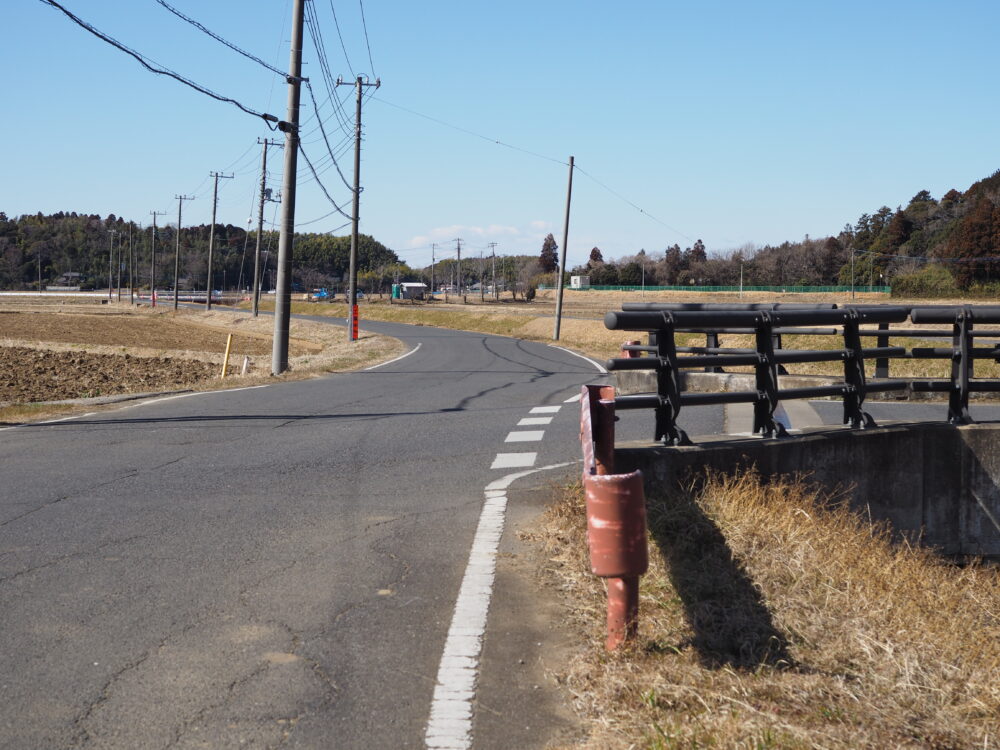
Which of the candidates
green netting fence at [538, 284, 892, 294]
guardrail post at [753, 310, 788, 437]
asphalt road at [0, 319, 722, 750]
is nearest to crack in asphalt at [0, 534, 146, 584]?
asphalt road at [0, 319, 722, 750]

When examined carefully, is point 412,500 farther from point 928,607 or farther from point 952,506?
point 952,506

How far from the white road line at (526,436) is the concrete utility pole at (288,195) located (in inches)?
452

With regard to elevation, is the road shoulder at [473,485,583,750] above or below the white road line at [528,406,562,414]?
below

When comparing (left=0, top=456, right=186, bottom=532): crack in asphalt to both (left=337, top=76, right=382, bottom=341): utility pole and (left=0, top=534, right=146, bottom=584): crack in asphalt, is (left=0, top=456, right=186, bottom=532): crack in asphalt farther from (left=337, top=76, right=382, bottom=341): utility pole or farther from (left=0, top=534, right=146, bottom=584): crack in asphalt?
(left=337, top=76, right=382, bottom=341): utility pole

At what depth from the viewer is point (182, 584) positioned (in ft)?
18.3

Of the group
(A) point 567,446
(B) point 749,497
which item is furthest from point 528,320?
(B) point 749,497

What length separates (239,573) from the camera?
5797mm

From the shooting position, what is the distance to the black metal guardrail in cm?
694

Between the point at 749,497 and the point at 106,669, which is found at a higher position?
the point at 749,497

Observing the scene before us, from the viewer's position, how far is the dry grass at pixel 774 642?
355cm

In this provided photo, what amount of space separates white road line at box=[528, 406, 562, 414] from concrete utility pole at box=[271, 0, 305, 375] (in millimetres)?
9173

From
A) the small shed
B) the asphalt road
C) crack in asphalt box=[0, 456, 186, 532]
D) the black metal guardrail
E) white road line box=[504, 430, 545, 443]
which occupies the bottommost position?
crack in asphalt box=[0, 456, 186, 532]

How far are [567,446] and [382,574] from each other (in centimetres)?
506

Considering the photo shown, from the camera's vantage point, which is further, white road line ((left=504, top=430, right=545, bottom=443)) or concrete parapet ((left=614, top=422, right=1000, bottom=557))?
white road line ((left=504, top=430, right=545, bottom=443))
